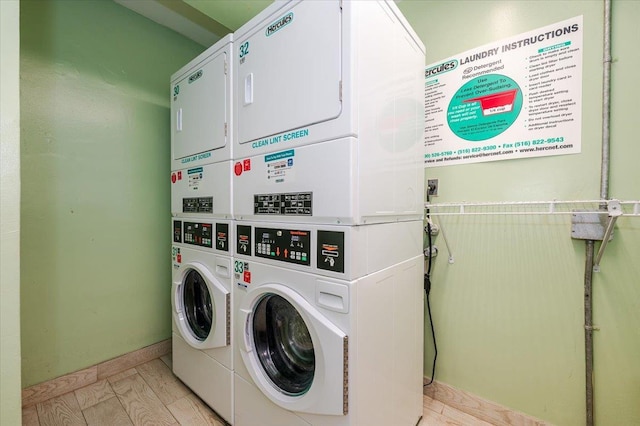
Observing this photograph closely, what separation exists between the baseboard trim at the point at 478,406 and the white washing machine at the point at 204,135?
5.23 feet

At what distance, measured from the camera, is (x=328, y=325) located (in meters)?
1.00

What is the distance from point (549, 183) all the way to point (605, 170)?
0.63 feet

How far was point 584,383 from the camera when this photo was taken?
1258 millimetres

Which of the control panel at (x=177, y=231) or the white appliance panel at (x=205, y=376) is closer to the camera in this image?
the white appliance panel at (x=205, y=376)

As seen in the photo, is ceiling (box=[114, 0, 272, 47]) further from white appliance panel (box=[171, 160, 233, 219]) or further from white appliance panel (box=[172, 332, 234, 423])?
white appliance panel (box=[172, 332, 234, 423])

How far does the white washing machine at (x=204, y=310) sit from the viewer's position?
1.43 meters

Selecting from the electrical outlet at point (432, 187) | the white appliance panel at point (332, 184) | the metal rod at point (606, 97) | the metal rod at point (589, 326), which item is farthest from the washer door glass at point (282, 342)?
the metal rod at point (606, 97)

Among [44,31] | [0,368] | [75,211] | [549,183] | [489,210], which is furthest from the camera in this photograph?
[75,211]

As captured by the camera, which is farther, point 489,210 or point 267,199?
point 489,210

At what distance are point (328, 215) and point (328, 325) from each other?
40 centimetres

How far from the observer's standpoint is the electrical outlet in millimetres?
1654

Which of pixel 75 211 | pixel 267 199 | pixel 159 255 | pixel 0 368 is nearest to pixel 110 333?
pixel 159 255

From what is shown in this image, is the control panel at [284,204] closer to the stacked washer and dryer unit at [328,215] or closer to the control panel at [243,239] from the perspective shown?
the stacked washer and dryer unit at [328,215]

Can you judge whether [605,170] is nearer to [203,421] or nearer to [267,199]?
[267,199]
